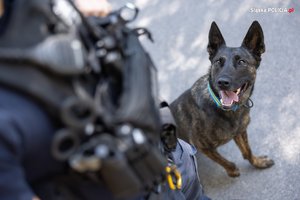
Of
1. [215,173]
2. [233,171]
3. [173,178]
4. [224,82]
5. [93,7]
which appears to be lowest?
[215,173]

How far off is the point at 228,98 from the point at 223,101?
4 centimetres

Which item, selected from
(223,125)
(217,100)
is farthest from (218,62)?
(223,125)

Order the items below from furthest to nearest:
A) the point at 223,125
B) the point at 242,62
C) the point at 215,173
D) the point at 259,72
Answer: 1. the point at 259,72
2. the point at 215,173
3. the point at 223,125
4. the point at 242,62

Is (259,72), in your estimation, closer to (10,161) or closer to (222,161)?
(222,161)

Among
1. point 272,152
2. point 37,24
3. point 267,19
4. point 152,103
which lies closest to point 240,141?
point 272,152

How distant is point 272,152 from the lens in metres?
2.95

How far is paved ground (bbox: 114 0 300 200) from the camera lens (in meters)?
2.85

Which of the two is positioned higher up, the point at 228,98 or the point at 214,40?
the point at 214,40

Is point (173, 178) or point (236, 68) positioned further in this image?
point (236, 68)

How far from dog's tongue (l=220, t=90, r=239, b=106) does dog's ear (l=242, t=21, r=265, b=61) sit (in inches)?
12.6

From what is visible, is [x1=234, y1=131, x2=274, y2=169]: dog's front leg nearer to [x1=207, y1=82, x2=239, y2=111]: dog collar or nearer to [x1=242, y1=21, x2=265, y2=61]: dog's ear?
[x1=207, y1=82, x2=239, y2=111]: dog collar

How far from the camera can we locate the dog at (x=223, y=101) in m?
2.53

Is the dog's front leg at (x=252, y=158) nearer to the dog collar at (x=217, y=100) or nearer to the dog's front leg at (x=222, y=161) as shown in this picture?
the dog's front leg at (x=222, y=161)

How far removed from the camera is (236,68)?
254 centimetres
